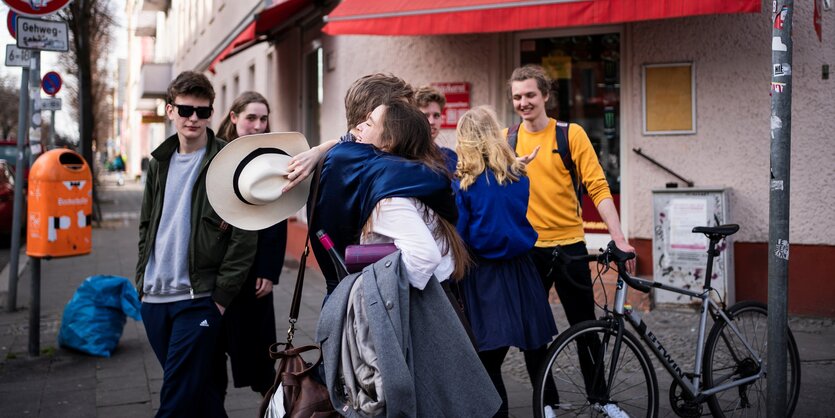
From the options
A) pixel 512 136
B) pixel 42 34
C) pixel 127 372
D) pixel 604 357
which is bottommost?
pixel 127 372

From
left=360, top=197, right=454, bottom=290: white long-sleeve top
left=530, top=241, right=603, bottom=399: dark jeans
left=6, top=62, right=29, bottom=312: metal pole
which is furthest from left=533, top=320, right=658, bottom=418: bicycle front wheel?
left=6, top=62, right=29, bottom=312: metal pole

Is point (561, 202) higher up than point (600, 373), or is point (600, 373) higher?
point (561, 202)

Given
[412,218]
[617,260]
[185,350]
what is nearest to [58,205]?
[185,350]

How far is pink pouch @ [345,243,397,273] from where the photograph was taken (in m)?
2.86

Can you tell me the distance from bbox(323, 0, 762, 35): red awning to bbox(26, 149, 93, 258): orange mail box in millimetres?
2816

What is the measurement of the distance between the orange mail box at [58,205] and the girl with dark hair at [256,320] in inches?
125

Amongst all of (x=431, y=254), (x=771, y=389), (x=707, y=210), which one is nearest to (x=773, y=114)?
(x=771, y=389)

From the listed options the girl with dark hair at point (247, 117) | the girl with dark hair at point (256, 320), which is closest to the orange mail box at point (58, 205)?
the girl with dark hair at point (247, 117)

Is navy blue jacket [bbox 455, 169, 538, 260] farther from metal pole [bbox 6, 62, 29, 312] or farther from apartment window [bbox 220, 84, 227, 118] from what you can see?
apartment window [bbox 220, 84, 227, 118]

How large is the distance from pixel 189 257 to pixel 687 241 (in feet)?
17.2

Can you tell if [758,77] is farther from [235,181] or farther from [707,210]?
[235,181]

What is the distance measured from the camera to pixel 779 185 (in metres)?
4.04

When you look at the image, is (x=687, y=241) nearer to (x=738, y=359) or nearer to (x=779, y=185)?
(x=738, y=359)

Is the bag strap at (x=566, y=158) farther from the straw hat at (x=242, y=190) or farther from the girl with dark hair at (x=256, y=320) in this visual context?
the straw hat at (x=242, y=190)
